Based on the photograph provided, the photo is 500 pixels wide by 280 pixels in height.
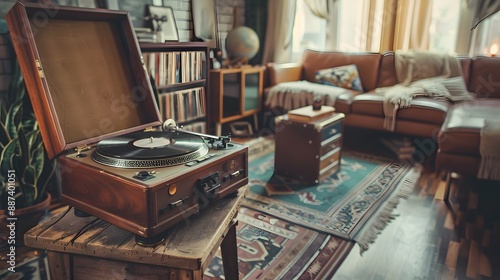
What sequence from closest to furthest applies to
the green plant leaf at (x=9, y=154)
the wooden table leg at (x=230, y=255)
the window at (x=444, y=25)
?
the wooden table leg at (x=230, y=255), the green plant leaf at (x=9, y=154), the window at (x=444, y=25)

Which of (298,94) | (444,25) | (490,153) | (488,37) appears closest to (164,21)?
(298,94)

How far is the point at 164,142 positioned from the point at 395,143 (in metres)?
2.64

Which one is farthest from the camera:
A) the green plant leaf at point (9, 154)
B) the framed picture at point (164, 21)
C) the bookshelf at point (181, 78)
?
the framed picture at point (164, 21)

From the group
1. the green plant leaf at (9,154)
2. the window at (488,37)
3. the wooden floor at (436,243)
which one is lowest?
the wooden floor at (436,243)

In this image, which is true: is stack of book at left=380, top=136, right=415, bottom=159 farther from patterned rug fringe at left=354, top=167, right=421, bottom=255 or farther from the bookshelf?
the bookshelf

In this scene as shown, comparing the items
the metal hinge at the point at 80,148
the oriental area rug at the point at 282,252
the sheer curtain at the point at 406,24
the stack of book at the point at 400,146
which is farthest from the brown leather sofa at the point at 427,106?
the metal hinge at the point at 80,148

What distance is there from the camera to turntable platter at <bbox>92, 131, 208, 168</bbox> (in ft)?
2.87

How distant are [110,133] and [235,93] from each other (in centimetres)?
228

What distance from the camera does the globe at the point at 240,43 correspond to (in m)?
3.35

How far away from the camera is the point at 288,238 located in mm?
1668

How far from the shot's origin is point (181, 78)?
2518 mm

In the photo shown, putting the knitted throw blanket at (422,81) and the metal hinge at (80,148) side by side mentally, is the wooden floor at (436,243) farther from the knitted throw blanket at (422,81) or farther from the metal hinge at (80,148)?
the metal hinge at (80,148)

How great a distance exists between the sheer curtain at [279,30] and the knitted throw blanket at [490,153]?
7.72ft

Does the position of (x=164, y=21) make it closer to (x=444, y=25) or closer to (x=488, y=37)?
(x=444, y=25)
